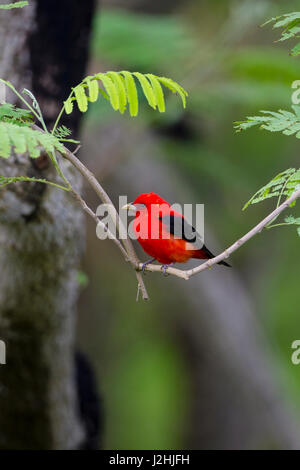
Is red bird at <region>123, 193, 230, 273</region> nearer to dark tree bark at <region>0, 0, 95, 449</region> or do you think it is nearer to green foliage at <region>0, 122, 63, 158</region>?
dark tree bark at <region>0, 0, 95, 449</region>

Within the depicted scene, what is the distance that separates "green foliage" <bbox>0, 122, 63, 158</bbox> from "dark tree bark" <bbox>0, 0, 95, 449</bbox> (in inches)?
60.1

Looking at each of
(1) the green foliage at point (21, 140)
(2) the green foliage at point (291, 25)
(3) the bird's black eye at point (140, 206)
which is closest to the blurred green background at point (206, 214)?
(3) the bird's black eye at point (140, 206)

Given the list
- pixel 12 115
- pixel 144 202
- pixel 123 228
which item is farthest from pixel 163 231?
pixel 12 115

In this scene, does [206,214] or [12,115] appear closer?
[12,115]

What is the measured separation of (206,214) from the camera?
10055 mm

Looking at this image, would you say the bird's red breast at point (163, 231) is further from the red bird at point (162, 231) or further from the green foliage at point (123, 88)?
the green foliage at point (123, 88)

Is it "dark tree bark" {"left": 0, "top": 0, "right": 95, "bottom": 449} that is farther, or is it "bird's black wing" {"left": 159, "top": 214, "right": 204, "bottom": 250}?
"dark tree bark" {"left": 0, "top": 0, "right": 95, "bottom": 449}

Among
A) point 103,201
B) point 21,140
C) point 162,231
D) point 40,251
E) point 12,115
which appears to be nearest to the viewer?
point 21,140

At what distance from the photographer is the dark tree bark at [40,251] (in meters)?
3.93

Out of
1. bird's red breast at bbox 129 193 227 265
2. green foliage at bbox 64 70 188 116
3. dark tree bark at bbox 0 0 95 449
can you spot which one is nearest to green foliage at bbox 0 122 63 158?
green foliage at bbox 64 70 188 116

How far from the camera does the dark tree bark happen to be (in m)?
3.93

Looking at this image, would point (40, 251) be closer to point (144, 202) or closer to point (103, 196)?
point (144, 202)

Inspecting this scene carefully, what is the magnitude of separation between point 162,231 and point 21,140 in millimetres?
1247

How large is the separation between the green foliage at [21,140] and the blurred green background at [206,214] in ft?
13.8
